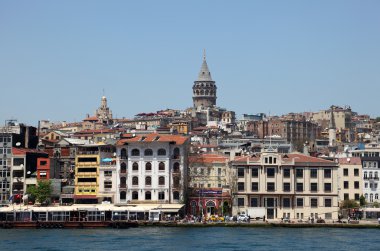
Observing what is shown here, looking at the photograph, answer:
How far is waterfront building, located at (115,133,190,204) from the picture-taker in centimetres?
8056

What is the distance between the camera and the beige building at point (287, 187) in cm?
7794

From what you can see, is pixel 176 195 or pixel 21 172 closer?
pixel 176 195

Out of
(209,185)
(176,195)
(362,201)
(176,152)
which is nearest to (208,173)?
(209,185)

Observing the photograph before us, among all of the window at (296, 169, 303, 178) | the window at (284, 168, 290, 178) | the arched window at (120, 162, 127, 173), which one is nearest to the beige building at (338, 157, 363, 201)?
the window at (296, 169, 303, 178)

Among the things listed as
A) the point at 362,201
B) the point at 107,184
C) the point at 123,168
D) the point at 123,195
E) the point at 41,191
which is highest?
the point at 123,168

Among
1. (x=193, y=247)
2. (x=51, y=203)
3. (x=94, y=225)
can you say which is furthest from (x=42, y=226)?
(x=193, y=247)

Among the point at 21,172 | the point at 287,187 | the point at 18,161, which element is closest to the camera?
the point at 287,187

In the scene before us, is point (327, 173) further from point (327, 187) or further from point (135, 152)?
point (135, 152)

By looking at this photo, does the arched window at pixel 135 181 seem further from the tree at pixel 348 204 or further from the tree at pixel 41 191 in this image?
the tree at pixel 348 204

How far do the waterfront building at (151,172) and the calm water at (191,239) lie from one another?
9568mm

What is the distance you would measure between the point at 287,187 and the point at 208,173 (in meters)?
11.5

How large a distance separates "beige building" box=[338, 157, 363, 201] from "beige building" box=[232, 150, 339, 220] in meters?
8.17

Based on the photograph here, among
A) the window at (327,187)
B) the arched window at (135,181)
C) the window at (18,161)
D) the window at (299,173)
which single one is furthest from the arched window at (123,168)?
the window at (327,187)

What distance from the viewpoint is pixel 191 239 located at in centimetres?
6194
